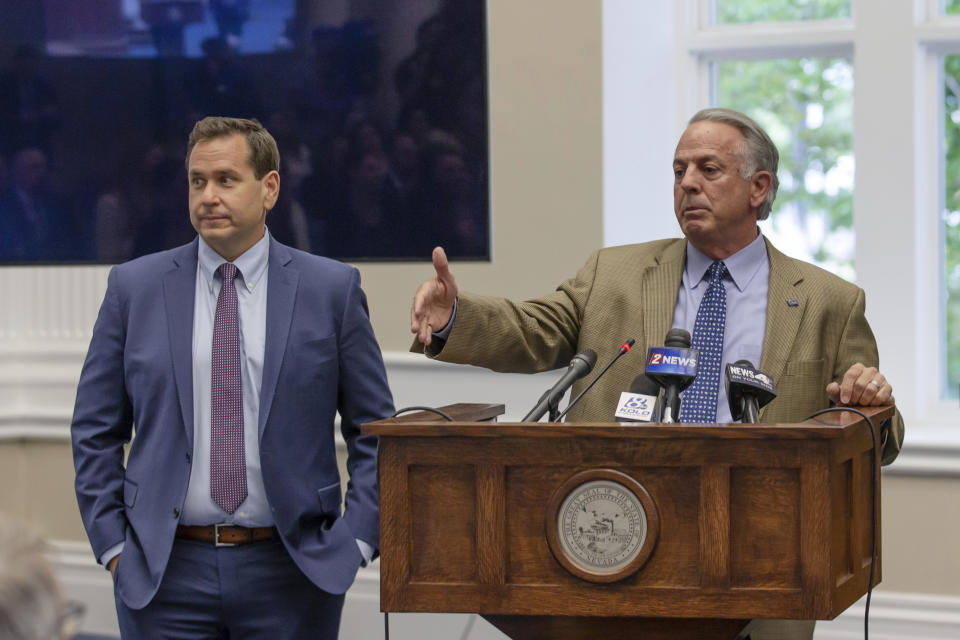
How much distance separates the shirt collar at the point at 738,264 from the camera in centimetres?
279

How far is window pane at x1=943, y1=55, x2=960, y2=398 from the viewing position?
4.40 metres

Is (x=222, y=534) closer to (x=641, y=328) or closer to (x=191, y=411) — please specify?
(x=191, y=411)

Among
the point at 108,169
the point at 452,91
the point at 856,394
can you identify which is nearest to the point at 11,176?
the point at 108,169

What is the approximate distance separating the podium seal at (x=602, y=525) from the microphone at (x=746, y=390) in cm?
30

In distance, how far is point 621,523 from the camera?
2.10 meters

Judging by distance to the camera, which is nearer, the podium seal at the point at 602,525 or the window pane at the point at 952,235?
the podium seal at the point at 602,525

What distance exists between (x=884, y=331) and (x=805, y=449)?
8.11 ft

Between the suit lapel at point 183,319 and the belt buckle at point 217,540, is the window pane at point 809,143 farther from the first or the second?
the belt buckle at point 217,540

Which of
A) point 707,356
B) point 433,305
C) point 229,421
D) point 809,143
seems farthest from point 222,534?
point 809,143

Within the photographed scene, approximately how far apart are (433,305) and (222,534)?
74cm

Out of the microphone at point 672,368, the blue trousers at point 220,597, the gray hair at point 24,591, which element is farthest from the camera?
the blue trousers at point 220,597

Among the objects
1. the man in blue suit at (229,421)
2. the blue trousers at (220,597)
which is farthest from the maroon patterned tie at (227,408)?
the blue trousers at (220,597)

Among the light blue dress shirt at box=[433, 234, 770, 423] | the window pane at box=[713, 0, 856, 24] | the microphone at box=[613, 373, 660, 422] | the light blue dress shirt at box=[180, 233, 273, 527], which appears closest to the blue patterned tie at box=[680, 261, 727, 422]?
the light blue dress shirt at box=[433, 234, 770, 423]

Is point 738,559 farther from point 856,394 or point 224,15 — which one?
point 224,15
